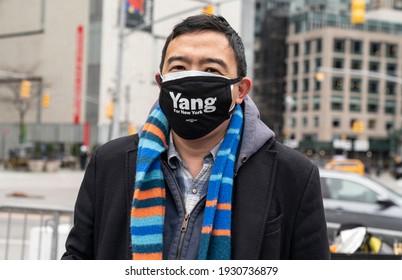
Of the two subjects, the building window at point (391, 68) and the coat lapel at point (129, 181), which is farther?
the building window at point (391, 68)

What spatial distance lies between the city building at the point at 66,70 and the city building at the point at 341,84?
35.7m

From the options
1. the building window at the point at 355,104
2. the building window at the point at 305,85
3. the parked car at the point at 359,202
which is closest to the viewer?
the parked car at the point at 359,202

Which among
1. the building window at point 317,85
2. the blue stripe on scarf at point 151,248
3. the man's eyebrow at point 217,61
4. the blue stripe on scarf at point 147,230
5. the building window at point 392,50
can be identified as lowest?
the blue stripe on scarf at point 151,248

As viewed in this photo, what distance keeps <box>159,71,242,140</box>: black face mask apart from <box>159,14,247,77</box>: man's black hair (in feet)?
0.36

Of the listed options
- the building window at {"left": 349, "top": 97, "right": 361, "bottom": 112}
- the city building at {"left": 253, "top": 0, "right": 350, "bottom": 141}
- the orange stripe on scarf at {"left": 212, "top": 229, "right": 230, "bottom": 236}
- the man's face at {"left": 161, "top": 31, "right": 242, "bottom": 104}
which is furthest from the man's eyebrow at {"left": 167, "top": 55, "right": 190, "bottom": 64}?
the city building at {"left": 253, "top": 0, "right": 350, "bottom": 141}

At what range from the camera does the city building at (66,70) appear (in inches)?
2117

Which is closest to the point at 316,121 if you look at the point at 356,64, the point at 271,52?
the point at 356,64

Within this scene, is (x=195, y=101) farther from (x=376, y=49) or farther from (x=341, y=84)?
(x=376, y=49)

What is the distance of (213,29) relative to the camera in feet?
6.97

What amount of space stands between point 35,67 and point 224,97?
193 ft

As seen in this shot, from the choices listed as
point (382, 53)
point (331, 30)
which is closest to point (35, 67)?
point (331, 30)

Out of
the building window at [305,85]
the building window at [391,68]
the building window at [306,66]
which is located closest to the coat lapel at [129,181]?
the building window at [305,85]

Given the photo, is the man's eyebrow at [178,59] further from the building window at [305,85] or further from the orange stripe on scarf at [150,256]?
the building window at [305,85]

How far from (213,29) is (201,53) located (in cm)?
11
